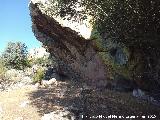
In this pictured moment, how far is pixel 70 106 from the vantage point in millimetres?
17984

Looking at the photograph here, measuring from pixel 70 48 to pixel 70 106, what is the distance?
12.0 m

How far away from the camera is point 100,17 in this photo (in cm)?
1756

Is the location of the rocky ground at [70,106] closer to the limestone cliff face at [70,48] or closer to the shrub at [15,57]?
the limestone cliff face at [70,48]

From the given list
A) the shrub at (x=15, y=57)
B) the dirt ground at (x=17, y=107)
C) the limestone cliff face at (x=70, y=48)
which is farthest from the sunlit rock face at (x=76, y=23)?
the shrub at (x=15, y=57)

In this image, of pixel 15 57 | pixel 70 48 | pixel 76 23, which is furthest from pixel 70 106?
pixel 15 57

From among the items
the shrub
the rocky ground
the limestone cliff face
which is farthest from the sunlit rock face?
the shrub

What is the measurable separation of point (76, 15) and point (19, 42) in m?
43.7

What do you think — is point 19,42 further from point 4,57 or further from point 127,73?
point 127,73

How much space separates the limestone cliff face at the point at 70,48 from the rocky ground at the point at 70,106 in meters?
4.65

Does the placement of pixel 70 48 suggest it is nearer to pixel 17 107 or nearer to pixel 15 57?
pixel 17 107

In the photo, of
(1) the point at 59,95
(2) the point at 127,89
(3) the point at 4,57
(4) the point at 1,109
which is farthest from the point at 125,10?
(3) the point at 4,57

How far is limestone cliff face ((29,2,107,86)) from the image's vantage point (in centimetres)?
2622

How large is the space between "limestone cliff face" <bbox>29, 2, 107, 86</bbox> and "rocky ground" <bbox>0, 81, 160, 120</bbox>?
4646mm

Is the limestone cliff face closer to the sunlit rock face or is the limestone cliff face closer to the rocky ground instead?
the sunlit rock face
